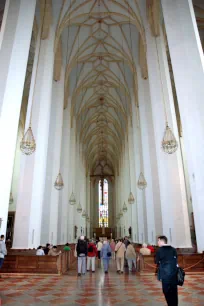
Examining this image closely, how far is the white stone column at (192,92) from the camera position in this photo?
7039mm

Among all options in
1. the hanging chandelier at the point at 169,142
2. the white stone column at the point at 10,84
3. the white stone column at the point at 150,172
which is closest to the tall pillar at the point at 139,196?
the white stone column at the point at 150,172

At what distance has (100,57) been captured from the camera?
63.0ft

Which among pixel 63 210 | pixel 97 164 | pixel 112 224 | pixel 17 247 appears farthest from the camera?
pixel 97 164

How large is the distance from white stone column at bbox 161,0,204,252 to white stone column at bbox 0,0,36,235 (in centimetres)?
511

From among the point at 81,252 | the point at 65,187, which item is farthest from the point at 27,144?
the point at 65,187

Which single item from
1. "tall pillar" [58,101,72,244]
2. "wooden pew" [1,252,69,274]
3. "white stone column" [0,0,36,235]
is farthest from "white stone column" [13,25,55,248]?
"tall pillar" [58,101,72,244]

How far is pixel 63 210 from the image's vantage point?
16.6 metres

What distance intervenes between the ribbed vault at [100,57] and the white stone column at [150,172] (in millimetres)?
3283

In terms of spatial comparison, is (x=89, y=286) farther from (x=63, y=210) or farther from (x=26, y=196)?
(x=63, y=210)

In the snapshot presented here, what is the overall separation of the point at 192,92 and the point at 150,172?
672cm

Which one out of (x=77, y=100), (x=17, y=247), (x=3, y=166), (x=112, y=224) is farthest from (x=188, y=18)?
(x=112, y=224)

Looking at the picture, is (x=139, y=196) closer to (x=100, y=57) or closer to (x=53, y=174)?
(x=53, y=174)

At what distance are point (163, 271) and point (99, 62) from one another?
19.2 metres

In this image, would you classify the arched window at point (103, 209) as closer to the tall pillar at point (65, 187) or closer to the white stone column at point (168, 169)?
the tall pillar at point (65, 187)
